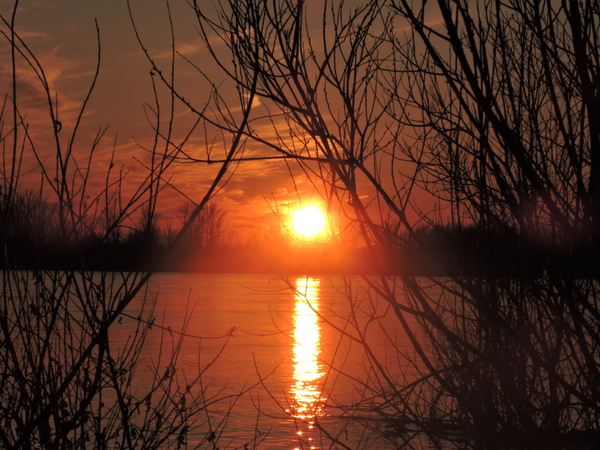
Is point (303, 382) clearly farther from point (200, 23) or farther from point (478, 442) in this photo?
point (200, 23)

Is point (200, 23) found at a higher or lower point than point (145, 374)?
higher

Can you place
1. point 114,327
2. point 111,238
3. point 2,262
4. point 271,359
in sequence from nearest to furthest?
point 2,262 → point 111,238 → point 271,359 → point 114,327

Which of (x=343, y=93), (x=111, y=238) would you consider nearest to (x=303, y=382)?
(x=111, y=238)

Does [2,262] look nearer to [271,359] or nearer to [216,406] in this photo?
[216,406]

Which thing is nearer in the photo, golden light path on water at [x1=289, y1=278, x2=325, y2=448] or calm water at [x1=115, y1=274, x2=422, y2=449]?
calm water at [x1=115, y1=274, x2=422, y2=449]

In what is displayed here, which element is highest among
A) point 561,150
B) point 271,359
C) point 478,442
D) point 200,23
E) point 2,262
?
point 200,23

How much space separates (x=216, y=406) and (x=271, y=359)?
5270 millimetres

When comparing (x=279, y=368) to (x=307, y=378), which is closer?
(x=307, y=378)

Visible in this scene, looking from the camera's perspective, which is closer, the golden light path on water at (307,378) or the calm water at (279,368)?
the calm water at (279,368)

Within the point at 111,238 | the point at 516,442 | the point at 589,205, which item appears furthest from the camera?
the point at 111,238

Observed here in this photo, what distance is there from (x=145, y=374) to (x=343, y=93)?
1068 centimetres

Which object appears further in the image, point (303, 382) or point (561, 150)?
point (303, 382)

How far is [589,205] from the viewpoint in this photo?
1.60 metres

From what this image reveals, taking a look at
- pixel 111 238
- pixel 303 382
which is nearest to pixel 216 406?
pixel 303 382
